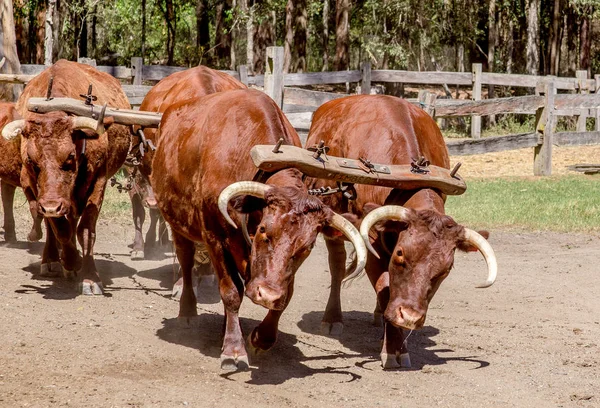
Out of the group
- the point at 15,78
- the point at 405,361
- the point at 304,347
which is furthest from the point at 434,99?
the point at 405,361

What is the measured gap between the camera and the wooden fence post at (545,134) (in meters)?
19.1

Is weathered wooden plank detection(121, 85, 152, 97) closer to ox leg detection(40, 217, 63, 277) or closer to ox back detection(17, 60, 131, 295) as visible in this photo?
ox back detection(17, 60, 131, 295)

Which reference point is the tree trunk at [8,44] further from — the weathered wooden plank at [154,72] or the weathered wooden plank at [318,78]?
the weathered wooden plank at [318,78]

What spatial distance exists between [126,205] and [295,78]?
19.0 feet

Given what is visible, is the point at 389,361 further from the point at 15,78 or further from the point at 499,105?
the point at 499,105

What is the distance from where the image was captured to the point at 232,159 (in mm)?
6859

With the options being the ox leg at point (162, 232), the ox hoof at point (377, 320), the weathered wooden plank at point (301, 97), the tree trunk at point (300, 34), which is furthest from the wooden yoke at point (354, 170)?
the tree trunk at point (300, 34)

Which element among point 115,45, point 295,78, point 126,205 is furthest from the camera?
point 115,45

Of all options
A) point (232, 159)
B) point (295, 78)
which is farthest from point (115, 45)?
point (232, 159)

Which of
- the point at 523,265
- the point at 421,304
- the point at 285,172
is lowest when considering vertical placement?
the point at 523,265

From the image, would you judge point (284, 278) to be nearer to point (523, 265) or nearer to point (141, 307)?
point (141, 307)

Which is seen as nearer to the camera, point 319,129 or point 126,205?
point 319,129

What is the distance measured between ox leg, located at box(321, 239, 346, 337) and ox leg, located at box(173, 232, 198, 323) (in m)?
1.14

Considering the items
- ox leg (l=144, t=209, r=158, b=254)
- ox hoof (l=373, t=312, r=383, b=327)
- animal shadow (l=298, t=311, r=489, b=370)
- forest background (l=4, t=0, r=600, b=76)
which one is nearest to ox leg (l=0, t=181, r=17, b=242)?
ox leg (l=144, t=209, r=158, b=254)
